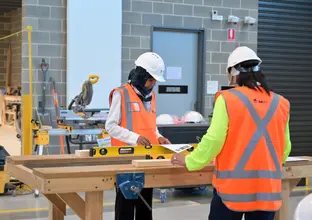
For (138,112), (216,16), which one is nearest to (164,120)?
(216,16)

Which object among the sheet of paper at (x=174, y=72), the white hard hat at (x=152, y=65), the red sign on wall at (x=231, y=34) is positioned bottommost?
the sheet of paper at (x=174, y=72)

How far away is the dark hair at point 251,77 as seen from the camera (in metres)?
2.96

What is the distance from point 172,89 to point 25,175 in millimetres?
5190

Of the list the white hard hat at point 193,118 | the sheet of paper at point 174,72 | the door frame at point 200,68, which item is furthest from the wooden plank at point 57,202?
the door frame at point 200,68

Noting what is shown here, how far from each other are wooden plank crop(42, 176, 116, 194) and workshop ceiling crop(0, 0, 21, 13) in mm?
11249

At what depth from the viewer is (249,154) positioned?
2.87m

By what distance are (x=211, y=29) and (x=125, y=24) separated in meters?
1.46

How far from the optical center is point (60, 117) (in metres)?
6.28

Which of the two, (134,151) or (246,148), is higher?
(246,148)

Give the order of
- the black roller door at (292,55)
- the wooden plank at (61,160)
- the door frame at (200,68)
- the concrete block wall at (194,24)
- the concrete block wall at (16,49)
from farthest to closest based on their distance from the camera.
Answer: the concrete block wall at (16,49), the black roller door at (292,55), the door frame at (200,68), the concrete block wall at (194,24), the wooden plank at (61,160)

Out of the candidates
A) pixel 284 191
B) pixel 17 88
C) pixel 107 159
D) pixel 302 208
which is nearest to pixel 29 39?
pixel 107 159

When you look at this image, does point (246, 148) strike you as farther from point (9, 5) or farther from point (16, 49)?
point (16, 49)

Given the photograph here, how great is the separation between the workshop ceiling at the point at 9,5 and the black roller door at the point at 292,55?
7.06 m

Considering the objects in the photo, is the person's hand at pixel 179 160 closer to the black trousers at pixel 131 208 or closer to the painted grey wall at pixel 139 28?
the black trousers at pixel 131 208
